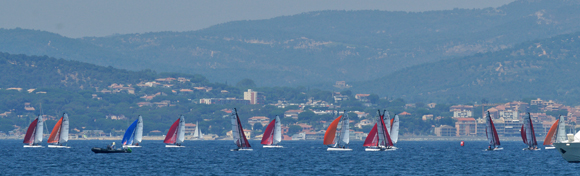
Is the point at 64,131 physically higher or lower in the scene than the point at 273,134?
higher

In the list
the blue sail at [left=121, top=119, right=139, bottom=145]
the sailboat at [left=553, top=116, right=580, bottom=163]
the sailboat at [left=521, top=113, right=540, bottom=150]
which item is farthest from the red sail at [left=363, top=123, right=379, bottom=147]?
the sailboat at [left=553, top=116, right=580, bottom=163]

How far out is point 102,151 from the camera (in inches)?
5640

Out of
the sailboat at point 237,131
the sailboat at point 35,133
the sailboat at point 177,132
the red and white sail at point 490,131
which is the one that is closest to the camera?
the sailboat at point 237,131

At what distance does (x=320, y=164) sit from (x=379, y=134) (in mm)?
31522

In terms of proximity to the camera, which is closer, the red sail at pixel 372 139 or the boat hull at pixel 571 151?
the boat hull at pixel 571 151

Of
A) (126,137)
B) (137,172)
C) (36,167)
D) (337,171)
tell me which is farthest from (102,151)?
(337,171)

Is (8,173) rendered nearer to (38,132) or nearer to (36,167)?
(36,167)

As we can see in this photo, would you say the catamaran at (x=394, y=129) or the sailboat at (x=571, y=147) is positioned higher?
the catamaran at (x=394, y=129)

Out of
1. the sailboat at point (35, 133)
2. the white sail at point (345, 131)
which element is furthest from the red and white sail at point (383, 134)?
the sailboat at point (35, 133)

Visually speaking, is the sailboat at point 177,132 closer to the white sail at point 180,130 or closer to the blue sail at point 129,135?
the white sail at point 180,130

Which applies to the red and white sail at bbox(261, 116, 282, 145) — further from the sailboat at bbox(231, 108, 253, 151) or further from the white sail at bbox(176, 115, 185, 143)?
the sailboat at bbox(231, 108, 253, 151)

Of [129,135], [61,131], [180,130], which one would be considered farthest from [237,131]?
[180,130]

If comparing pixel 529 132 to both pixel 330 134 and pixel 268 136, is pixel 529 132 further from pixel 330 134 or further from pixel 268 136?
pixel 268 136

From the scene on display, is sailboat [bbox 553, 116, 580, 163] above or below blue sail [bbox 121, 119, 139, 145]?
below
